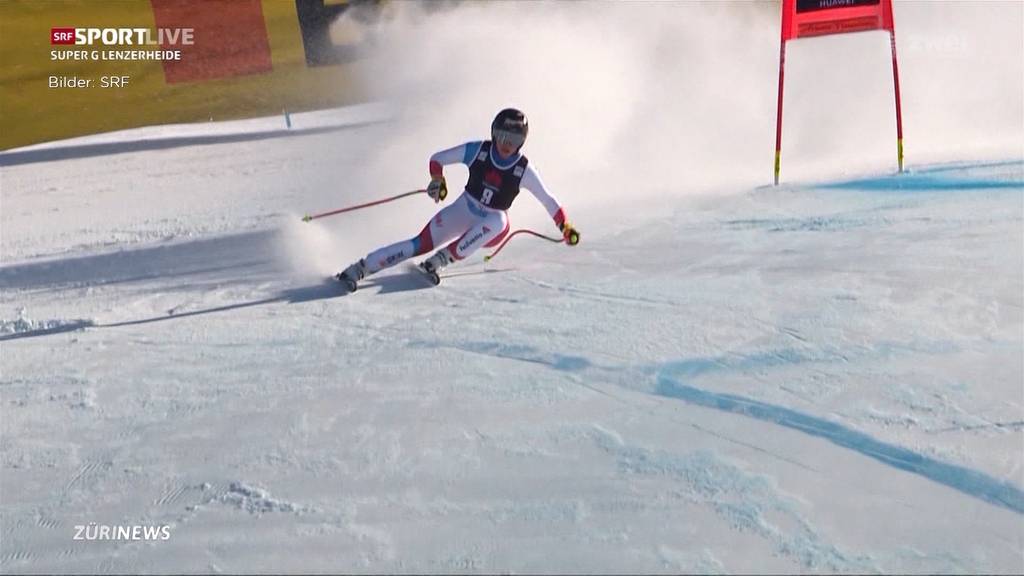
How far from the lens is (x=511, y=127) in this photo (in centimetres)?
720

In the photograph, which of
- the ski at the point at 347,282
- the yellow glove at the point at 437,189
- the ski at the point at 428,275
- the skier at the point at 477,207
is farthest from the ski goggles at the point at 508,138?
the ski at the point at 347,282

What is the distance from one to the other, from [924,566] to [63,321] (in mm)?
5267

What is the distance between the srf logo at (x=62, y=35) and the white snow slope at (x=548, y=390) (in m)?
4.67

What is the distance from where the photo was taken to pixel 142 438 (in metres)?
4.76

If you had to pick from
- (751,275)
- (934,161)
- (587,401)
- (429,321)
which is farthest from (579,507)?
(934,161)

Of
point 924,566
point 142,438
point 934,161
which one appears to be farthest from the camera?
point 934,161

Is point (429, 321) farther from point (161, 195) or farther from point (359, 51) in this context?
point (359, 51)

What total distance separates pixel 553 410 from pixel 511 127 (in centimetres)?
287

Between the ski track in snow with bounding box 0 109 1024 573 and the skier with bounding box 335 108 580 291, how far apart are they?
0.20m

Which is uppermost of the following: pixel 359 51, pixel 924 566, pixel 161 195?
pixel 359 51

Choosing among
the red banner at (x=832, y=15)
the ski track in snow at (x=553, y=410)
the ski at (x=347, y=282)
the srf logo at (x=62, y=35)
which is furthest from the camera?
the srf logo at (x=62, y=35)

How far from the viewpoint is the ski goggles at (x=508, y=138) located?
23.7 ft

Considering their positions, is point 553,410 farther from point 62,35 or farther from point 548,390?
point 62,35

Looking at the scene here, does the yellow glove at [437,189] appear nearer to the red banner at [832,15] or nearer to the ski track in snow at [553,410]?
the ski track in snow at [553,410]
